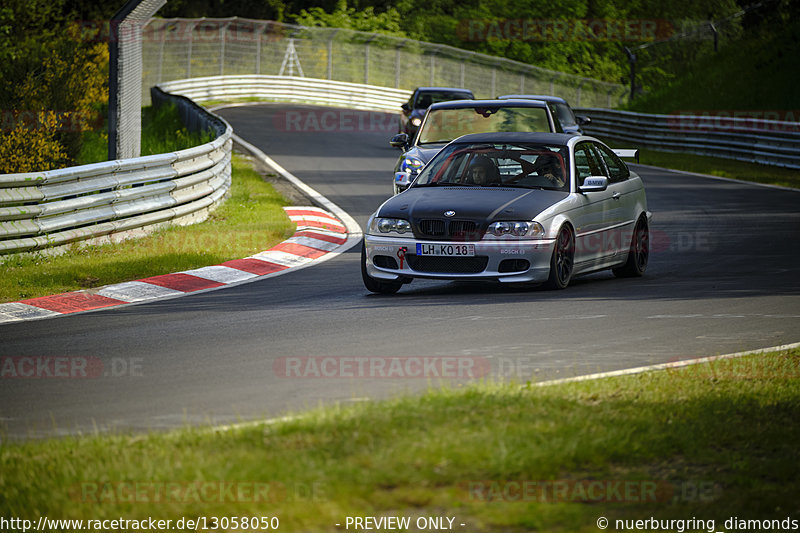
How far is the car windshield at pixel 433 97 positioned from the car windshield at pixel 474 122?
13240 mm

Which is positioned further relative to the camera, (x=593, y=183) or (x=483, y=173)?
(x=483, y=173)

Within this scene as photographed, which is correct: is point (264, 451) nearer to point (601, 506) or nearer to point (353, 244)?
point (601, 506)

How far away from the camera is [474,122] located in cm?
1596

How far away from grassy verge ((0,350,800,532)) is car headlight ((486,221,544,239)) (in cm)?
421

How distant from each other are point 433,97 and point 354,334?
72.0 feet

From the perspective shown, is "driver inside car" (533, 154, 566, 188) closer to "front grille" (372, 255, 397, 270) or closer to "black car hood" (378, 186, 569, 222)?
"black car hood" (378, 186, 569, 222)

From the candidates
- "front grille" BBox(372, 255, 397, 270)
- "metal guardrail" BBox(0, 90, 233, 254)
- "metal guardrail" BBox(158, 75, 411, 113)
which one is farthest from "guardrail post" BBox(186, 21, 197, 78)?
"front grille" BBox(372, 255, 397, 270)

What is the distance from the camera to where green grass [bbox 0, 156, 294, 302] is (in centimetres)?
1138

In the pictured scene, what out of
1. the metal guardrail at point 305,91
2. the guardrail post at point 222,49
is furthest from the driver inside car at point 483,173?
the guardrail post at point 222,49

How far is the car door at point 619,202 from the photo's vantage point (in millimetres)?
11797

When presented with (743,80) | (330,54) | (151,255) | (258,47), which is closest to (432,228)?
(151,255)

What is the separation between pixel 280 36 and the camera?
50.3 meters

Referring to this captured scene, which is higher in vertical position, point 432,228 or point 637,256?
point 432,228

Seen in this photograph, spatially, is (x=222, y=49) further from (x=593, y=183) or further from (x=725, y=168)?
(x=593, y=183)
